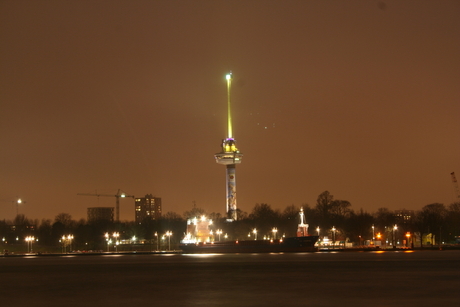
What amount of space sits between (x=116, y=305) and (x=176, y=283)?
33.5ft

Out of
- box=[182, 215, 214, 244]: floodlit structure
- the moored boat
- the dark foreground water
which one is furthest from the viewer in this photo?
box=[182, 215, 214, 244]: floodlit structure

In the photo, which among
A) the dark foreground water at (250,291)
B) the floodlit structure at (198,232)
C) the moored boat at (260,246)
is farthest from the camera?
the floodlit structure at (198,232)

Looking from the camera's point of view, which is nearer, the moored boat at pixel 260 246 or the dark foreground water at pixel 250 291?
the dark foreground water at pixel 250 291

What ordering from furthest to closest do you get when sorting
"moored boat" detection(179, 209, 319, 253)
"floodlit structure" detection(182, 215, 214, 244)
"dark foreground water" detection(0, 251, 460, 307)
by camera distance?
"floodlit structure" detection(182, 215, 214, 244) < "moored boat" detection(179, 209, 319, 253) < "dark foreground water" detection(0, 251, 460, 307)

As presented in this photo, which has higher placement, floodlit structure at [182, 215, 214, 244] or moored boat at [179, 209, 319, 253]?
floodlit structure at [182, 215, 214, 244]

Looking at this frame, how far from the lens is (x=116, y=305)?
78.7 ft

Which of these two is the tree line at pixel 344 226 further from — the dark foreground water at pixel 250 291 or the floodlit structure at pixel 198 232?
the dark foreground water at pixel 250 291

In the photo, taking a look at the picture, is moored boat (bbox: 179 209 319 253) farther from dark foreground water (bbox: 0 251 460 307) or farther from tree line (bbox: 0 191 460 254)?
dark foreground water (bbox: 0 251 460 307)

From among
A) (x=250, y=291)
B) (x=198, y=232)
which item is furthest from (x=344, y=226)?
(x=250, y=291)

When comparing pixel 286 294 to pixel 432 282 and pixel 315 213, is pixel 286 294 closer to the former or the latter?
pixel 432 282

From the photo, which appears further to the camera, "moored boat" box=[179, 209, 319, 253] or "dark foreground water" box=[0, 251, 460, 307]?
"moored boat" box=[179, 209, 319, 253]

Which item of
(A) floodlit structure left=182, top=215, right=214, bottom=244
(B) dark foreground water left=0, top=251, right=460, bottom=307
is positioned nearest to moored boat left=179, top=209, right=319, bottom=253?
(A) floodlit structure left=182, top=215, right=214, bottom=244

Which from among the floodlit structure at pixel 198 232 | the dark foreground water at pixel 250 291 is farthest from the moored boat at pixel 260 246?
the dark foreground water at pixel 250 291

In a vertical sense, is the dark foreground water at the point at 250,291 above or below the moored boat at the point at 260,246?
above
